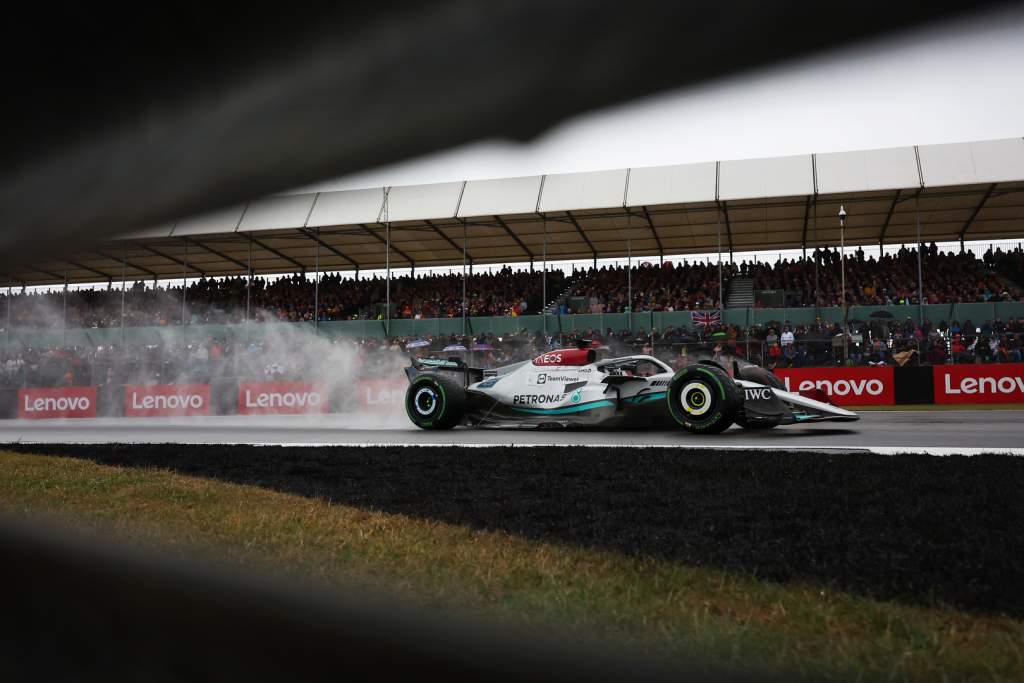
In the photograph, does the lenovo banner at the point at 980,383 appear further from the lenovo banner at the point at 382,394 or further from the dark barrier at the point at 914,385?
the lenovo banner at the point at 382,394

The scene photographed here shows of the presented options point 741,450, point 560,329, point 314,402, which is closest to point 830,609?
point 741,450

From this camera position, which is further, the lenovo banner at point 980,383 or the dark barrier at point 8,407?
the dark barrier at point 8,407

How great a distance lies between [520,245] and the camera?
2791cm

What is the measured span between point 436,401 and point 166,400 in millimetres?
14679

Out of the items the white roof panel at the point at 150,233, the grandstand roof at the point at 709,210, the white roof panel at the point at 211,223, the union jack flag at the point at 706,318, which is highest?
the grandstand roof at the point at 709,210

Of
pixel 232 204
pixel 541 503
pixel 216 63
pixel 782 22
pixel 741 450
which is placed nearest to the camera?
pixel 782 22

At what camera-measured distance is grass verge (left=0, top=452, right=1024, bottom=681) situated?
2137mm

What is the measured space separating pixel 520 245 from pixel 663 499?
23.2 m

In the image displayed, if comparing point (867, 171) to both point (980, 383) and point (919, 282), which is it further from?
point (980, 383)

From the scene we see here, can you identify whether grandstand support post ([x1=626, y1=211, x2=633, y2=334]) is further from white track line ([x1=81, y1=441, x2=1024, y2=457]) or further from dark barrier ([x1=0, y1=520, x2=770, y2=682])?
dark barrier ([x1=0, y1=520, x2=770, y2=682])

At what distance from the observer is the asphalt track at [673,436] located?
870cm

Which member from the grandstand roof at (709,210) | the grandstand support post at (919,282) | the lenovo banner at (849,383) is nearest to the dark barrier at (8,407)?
the grandstand roof at (709,210)

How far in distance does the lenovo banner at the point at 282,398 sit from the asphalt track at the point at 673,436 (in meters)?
7.37

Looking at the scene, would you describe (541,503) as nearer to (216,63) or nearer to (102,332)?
(216,63)
